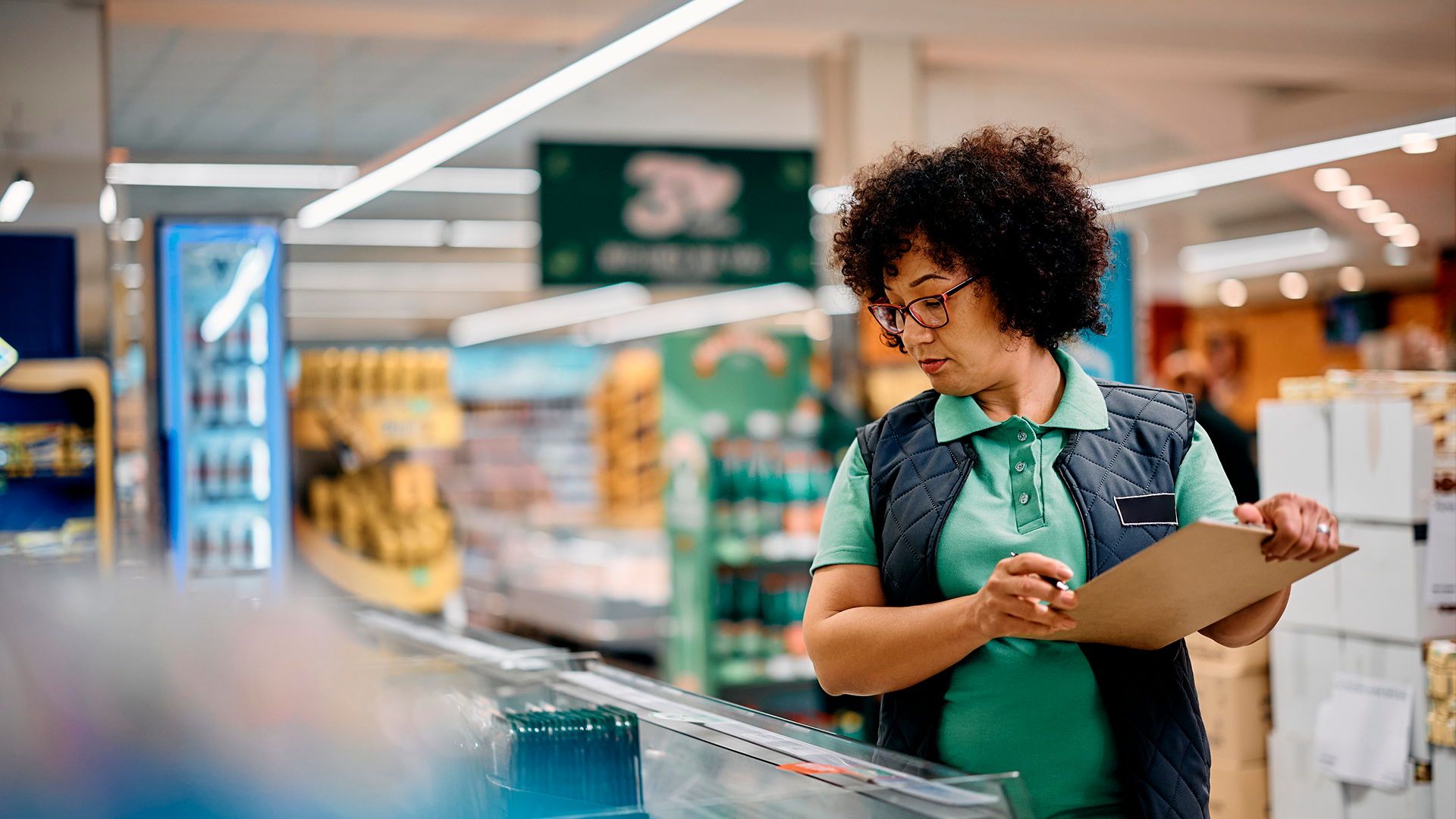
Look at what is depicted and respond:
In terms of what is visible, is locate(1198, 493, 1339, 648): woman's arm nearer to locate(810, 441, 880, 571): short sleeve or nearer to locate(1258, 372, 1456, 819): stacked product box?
locate(810, 441, 880, 571): short sleeve

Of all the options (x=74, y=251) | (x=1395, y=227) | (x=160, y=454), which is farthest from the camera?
(x=160, y=454)

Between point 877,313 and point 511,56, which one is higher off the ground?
point 511,56

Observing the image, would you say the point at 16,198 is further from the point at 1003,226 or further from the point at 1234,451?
the point at 1234,451

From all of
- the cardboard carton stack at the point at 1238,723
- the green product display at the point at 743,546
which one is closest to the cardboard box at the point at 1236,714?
the cardboard carton stack at the point at 1238,723

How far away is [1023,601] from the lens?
4.49ft

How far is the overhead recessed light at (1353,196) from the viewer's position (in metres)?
4.67

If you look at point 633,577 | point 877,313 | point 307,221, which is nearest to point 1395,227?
point 877,313

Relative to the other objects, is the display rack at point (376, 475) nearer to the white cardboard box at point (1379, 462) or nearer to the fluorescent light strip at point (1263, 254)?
the white cardboard box at point (1379, 462)

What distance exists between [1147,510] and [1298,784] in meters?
2.67

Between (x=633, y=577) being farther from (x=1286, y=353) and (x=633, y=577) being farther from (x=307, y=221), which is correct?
(x=1286, y=353)

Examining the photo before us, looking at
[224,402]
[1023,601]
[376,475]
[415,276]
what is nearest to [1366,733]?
[1023,601]

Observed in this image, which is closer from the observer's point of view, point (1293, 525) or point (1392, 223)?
point (1293, 525)

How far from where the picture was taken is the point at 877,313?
1.77 meters

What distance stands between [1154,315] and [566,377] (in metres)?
8.41
